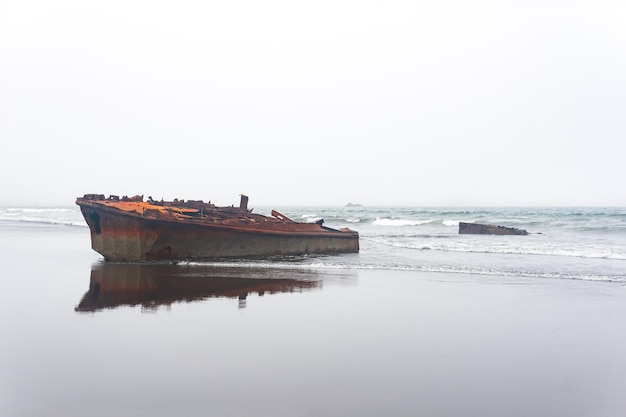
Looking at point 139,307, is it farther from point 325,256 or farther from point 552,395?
point 325,256

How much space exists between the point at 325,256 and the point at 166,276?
583 centimetres

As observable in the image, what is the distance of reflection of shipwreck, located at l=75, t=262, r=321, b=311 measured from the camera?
7980 mm

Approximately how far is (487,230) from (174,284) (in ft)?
69.9

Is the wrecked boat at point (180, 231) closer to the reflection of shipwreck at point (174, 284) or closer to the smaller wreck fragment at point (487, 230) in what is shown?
the reflection of shipwreck at point (174, 284)

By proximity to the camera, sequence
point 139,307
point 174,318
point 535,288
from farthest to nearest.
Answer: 1. point 535,288
2. point 139,307
3. point 174,318

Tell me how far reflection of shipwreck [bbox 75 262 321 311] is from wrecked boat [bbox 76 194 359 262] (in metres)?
0.52

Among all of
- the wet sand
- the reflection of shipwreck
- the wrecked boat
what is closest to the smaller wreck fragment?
the wrecked boat

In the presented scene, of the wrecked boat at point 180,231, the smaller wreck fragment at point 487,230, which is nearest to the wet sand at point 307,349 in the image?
the wrecked boat at point 180,231

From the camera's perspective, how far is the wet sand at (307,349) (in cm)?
399

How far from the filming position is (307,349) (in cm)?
540

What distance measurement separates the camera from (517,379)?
459cm

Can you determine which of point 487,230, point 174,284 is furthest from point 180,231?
point 487,230

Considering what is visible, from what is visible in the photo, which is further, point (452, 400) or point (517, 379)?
point (517, 379)

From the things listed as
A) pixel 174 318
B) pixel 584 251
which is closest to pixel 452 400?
pixel 174 318
